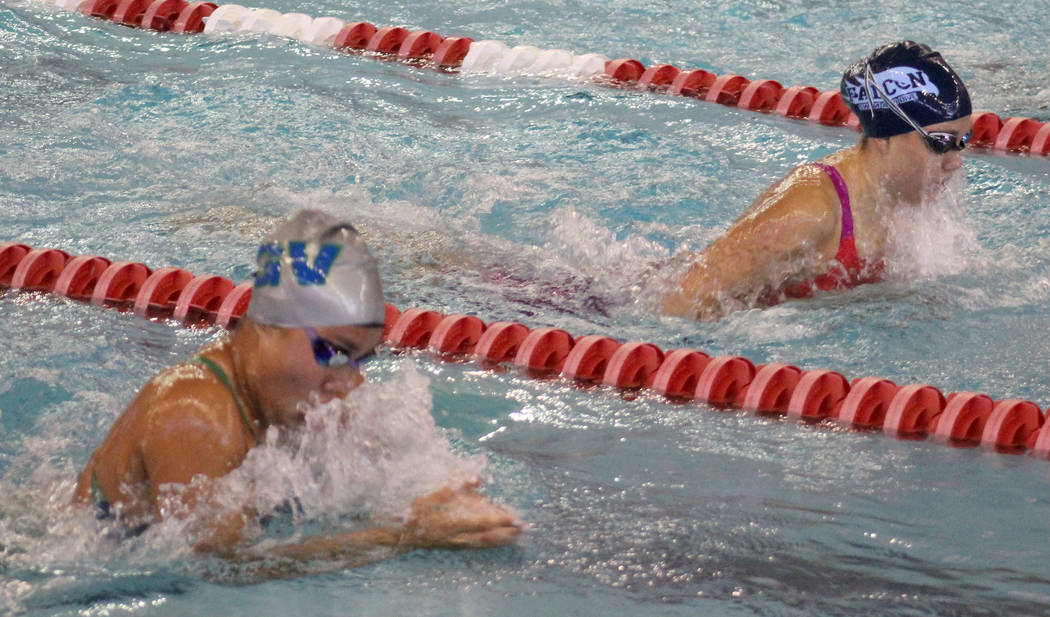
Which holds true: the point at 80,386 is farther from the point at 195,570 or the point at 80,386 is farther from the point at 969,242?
the point at 969,242

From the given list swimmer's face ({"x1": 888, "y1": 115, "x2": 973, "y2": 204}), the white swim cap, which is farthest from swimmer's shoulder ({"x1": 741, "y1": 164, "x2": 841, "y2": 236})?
the white swim cap

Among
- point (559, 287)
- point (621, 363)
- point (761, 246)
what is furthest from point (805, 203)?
point (559, 287)

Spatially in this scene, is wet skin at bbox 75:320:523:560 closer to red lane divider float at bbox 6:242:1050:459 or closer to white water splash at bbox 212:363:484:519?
white water splash at bbox 212:363:484:519

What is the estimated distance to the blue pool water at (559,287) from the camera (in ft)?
8.66

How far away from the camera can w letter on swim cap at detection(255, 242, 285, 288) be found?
2383 mm

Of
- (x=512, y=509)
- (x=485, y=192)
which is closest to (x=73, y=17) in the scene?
(x=485, y=192)

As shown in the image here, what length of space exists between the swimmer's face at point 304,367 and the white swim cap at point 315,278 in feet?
0.07

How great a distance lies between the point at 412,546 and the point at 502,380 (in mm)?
1278

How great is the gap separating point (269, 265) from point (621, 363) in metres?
1.68

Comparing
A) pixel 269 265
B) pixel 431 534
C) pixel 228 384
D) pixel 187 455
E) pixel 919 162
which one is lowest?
pixel 431 534

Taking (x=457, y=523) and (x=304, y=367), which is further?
(x=457, y=523)

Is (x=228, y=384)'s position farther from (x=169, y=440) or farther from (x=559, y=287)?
(x=559, y=287)

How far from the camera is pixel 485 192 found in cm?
548

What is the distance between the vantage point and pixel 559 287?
4422 millimetres
